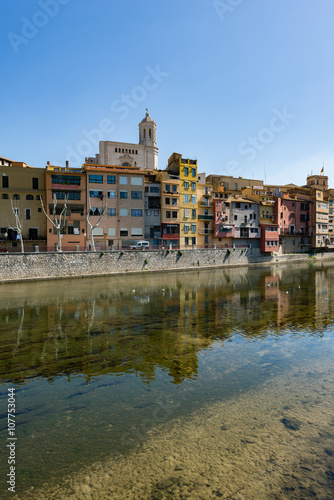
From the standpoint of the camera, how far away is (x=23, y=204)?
47344 mm

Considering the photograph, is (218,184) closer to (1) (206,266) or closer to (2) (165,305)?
(1) (206,266)

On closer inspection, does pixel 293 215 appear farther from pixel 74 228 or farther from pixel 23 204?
pixel 23 204

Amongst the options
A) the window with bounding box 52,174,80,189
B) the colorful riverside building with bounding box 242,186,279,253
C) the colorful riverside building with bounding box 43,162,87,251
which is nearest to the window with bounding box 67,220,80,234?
the colorful riverside building with bounding box 43,162,87,251

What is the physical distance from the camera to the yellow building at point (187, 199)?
194 feet

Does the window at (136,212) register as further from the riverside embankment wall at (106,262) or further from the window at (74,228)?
the riverside embankment wall at (106,262)

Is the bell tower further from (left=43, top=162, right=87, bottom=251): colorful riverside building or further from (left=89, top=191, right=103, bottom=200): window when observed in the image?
(left=43, top=162, right=87, bottom=251): colorful riverside building

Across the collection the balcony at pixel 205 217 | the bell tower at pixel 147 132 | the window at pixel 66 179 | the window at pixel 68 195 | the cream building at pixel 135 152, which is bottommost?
the balcony at pixel 205 217

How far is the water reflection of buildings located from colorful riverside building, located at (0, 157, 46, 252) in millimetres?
21601

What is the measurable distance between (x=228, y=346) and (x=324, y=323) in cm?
733

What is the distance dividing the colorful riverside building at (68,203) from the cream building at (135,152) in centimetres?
2684

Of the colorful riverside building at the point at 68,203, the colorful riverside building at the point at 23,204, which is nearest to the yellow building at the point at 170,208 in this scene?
the colorful riverside building at the point at 68,203

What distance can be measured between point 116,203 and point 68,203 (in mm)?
8130

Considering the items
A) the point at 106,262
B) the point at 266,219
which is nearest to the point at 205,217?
the point at 266,219

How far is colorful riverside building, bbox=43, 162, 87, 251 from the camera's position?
154ft
